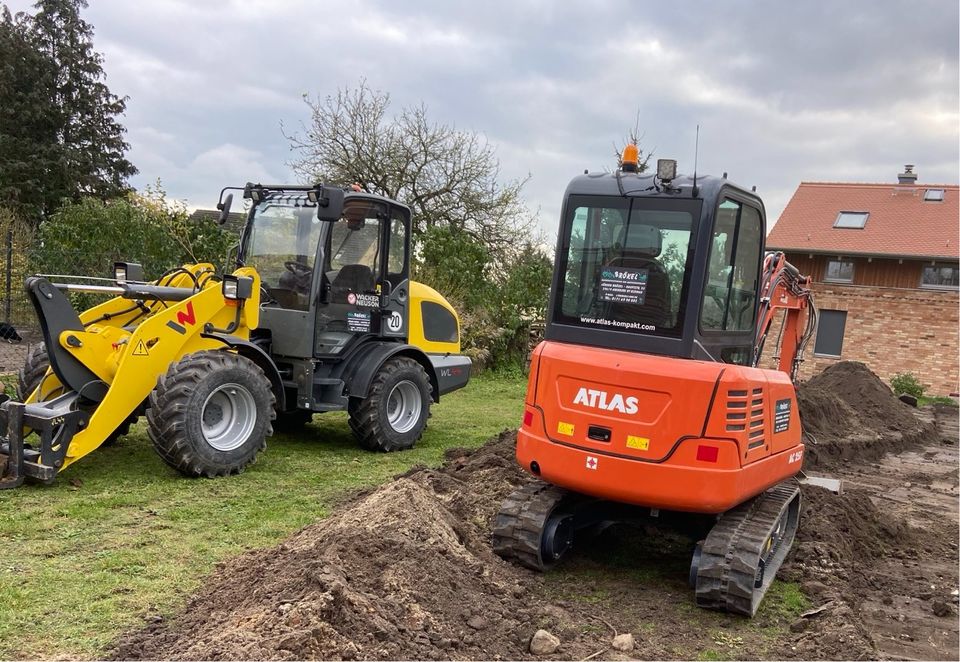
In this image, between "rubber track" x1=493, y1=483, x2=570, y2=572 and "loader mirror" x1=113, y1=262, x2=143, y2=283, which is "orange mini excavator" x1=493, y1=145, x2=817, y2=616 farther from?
"loader mirror" x1=113, y1=262, x2=143, y2=283

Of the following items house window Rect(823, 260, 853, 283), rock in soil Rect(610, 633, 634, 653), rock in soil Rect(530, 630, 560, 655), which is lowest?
rock in soil Rect(610, 633, 634, 653)

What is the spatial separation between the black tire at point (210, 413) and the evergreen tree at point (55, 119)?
23913 millimetres

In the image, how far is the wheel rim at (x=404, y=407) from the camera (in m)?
8.48

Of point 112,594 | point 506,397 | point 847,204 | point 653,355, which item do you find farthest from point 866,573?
point 847,204

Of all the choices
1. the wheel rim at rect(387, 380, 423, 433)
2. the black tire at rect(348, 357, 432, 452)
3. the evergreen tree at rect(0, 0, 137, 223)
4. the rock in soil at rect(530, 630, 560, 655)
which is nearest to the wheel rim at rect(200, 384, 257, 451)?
the black tire at rect(348, 357, 432, 452)

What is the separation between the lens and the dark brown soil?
3504mm

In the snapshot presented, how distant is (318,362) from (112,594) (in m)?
3.84

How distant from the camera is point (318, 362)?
777cm

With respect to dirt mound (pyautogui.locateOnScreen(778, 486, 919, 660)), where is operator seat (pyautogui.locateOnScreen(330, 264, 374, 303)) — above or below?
above

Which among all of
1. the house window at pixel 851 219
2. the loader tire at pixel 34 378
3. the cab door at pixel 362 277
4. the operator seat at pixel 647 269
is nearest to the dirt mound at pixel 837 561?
the operator seat at pixel 647 269

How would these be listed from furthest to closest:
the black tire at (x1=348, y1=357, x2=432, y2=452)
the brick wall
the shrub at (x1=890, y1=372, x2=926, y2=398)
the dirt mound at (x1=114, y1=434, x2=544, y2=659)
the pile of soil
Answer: the brick wall → the shrub at (x1=890, y1=372, x2=926, y2=398) → the pile of soil → the black tire at (x1=348, y1=357, x2=432, y2=452) → the dirt mound at (x1=114, y1=434, x2=544, y2=659)

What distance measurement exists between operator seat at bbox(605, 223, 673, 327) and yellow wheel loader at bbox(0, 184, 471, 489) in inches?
127

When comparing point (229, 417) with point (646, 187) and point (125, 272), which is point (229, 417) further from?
point (646, 187)

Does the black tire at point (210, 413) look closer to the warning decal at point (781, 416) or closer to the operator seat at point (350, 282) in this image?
the operator seat at point (350, 282)
